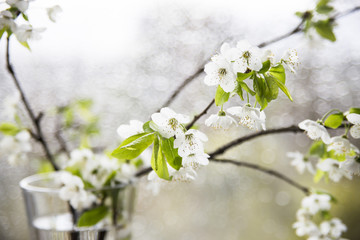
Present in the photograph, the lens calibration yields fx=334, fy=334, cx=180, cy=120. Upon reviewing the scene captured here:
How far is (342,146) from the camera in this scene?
44 centimetres

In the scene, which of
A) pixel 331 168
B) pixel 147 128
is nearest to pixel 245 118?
pixel 147 128

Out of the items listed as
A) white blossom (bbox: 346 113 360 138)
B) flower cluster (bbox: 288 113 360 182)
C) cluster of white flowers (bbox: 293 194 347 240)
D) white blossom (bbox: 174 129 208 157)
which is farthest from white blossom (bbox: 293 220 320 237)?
white blossom (bbox: 174 129 208 157)

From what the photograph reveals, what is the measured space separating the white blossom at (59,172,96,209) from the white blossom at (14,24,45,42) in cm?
22

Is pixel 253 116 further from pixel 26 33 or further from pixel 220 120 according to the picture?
pixel 26 33

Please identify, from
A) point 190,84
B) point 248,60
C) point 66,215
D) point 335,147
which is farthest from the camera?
point 190,84

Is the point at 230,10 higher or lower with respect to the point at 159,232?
higher

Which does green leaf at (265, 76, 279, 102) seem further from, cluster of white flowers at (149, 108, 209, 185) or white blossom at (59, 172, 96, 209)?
white blossom at (59, 172, 96, 209)

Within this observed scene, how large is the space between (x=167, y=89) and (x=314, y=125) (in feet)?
1.64

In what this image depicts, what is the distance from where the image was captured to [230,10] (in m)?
0.83

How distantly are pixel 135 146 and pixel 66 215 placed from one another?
287mm

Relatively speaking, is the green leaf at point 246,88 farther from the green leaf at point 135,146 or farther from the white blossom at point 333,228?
the white blossom at point 333,228

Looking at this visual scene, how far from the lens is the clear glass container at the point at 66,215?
55 centimetres

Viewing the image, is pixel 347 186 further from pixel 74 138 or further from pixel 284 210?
pixel 74 138

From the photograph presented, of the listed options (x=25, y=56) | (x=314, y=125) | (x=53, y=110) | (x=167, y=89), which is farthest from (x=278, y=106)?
(x=25, y=56)
